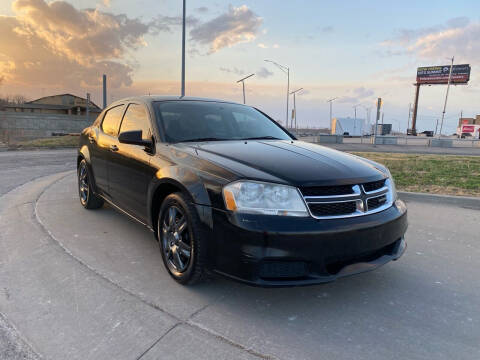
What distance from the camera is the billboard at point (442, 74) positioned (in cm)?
7462

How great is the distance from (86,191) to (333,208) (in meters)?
4.15

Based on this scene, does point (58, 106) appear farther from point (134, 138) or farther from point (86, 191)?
point (134, 138)

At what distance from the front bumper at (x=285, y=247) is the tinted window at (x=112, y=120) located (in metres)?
2.54

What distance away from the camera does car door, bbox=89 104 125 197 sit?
4471 millimetres

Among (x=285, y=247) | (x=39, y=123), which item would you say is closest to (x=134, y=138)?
(x=285, y=247)

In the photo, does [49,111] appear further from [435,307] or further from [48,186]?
[435,307]

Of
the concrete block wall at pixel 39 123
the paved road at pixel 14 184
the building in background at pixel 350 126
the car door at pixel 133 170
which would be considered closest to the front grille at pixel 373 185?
the car door at pixel 133 170

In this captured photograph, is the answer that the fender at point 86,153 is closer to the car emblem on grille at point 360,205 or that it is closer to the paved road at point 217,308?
the paved road at point 217,308

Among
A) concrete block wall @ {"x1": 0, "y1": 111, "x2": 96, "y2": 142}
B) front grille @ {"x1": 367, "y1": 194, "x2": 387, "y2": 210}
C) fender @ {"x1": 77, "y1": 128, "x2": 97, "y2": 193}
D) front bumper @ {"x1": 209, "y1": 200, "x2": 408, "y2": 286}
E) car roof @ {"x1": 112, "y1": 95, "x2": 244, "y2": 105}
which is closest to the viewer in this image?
front bumper @ {"x1": 209, "y1": 200, "x2": 408, "y2": 286}

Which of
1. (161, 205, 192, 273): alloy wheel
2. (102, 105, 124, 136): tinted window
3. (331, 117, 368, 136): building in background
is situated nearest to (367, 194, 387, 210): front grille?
(161, 205, 192, 273): alloy wheel

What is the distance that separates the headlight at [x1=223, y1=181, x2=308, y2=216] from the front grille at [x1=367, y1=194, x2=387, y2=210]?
24.7 inches

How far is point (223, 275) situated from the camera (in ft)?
8.47

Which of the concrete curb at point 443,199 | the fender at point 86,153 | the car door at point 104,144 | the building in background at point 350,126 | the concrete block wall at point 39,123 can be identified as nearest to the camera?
the car door at point 104,144

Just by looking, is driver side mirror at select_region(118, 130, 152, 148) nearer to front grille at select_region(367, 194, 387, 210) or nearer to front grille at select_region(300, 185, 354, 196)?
front grille at select_region(300, 185, 354, 196)
